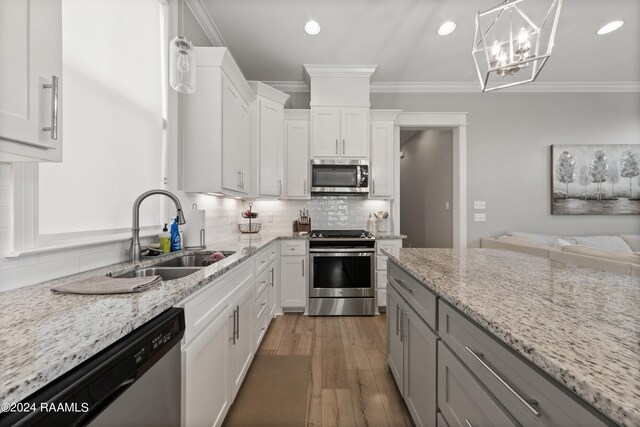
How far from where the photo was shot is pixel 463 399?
0.88 m

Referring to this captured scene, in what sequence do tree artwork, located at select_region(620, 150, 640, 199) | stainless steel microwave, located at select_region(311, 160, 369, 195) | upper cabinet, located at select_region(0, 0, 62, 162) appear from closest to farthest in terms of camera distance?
upper cabinet, located at select_region(0, 0, 62, 162) < stainless steel microwave, located at select_region(311, 160, 369, 195) < tree artwork, located at select_region(620, 150, 640, 199)

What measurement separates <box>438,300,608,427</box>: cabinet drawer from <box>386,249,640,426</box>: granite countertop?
6 centimetres

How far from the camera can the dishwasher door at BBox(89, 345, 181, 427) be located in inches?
25.0

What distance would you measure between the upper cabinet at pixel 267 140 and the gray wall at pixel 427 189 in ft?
9.04

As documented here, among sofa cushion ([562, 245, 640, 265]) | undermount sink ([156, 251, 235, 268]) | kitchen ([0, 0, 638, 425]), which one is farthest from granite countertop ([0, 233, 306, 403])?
sofa cushion ([562, 245, 640, 265])

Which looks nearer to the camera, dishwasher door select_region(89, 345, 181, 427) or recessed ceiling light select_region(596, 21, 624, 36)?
dishwasher door select_region(89, 345, 181, 427)

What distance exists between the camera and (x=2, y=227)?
0.98 meters

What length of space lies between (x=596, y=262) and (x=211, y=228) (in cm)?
334

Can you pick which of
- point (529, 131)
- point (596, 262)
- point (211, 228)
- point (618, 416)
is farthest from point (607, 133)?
point (211, 228)

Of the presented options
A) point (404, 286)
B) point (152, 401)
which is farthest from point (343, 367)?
point (152, 401)

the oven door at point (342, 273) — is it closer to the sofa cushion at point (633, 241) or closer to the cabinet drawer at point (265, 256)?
the cabinet drawer at point (265, 256)

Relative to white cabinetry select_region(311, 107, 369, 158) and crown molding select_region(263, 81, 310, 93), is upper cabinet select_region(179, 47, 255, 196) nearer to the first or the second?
white cabinetry select_region(311, 107, 369, 158)

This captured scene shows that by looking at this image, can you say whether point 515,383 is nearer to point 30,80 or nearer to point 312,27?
point 30,80

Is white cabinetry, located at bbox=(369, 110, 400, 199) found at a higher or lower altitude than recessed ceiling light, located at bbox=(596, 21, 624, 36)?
lower
